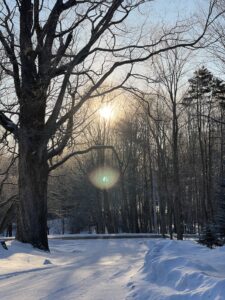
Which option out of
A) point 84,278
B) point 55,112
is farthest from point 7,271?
point 55,112

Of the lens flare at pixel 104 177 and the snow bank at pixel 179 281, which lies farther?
the lens flare at pixel 104 177

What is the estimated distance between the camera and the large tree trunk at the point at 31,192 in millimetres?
16438

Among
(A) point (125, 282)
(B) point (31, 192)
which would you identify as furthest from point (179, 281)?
(B) point (31, 192)

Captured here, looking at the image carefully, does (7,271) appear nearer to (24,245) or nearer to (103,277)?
(103,277)

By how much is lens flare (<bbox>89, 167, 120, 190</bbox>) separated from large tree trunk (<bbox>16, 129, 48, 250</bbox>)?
1456 inches

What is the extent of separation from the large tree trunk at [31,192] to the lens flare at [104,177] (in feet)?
121

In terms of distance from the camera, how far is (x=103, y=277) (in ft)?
28.3

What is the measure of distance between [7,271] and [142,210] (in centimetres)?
5233

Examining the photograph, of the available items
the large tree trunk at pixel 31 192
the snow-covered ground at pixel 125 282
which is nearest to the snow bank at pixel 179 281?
the snow-covered ground at pixel 125 282

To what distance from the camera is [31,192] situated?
1659 cm

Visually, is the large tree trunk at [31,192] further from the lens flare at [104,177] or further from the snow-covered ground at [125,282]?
the lens flare at [104,177]

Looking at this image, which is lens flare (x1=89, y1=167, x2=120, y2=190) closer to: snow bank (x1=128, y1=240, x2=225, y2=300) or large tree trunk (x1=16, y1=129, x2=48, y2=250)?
large tree trunk (x1=16, y1=129, x2=48, y2=250)

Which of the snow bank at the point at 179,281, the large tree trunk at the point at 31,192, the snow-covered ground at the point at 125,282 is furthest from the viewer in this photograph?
the large tree trunk at the point at 31,192

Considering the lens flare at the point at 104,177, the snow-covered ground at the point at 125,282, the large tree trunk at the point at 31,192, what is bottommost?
the snow-covered ground at the point at 125,282
